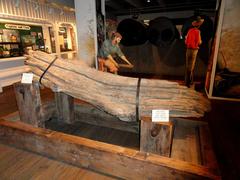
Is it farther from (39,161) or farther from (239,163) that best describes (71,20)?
(239,163)

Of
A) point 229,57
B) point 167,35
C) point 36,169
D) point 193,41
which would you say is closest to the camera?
point 36,169

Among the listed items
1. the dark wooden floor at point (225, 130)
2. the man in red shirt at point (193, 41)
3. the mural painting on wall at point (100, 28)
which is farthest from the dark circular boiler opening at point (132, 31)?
the dark wooden floor at point (225, 130)

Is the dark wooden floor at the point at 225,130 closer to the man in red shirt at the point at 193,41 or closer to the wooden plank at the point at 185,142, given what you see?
the wooden plank at the point at 185,142

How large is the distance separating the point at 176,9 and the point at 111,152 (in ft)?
19.4

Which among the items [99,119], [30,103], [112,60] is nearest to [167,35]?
[112,60]

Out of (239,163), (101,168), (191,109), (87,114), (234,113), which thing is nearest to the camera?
(191,109)

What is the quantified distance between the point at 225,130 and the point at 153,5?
4640mm

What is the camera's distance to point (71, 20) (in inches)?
264

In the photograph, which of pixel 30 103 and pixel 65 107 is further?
pixel 65 107

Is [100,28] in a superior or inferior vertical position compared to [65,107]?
superior

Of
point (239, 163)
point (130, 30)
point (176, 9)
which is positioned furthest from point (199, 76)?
point (239, 163)

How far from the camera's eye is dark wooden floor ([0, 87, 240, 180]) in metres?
1.70

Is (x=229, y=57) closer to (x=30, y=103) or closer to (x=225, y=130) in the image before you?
(x=225, y=130)

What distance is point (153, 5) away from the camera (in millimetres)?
5539
